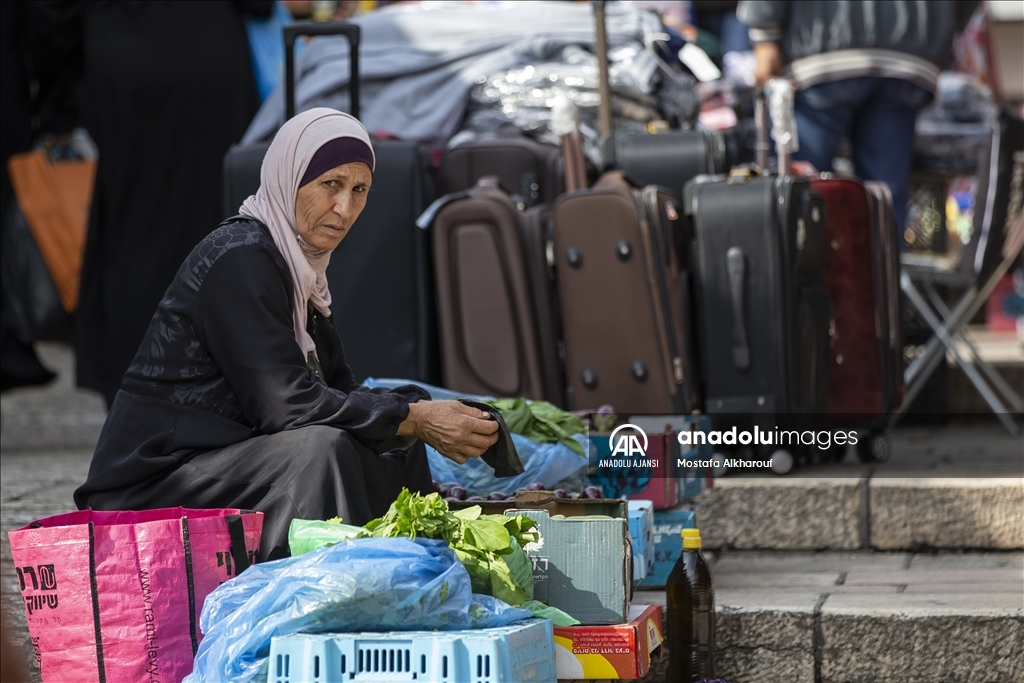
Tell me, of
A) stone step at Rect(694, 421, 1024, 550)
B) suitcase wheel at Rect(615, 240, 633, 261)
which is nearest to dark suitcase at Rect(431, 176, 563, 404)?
suitcase wheel at Rect(615, 240, 633, 261)

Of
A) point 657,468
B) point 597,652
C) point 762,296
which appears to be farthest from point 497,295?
point 597,652

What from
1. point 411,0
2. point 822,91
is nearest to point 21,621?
point 822,91

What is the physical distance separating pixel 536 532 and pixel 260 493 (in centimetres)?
51

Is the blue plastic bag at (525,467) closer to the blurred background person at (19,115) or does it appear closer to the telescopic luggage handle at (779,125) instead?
the telescopic luggage handle at (779,125)

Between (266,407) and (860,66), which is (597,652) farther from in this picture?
(860,66)

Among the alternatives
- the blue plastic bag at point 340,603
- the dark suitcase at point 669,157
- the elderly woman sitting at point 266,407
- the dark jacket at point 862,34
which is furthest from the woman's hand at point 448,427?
the dark jacket at point 862,34

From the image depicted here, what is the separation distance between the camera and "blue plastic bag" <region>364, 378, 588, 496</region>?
307 cm

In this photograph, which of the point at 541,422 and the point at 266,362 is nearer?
the point at 266,362

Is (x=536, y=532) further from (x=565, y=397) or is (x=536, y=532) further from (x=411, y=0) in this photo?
(x=411, y=0)

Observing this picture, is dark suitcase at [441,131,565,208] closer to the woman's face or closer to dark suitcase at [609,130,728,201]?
dark suitcase at [609,130,728,201]

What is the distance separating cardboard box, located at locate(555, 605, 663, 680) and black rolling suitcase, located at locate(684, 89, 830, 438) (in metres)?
1.58

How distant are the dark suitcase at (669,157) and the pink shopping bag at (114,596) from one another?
2.44 meters

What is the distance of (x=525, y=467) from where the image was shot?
3.08 meters

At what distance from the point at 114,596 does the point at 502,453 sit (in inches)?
30.8
